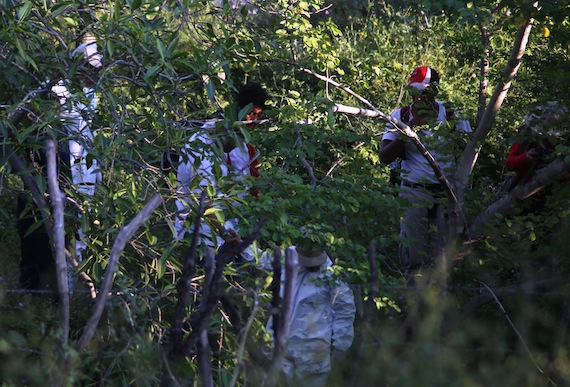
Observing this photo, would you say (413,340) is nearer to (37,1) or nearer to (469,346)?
(469,346)

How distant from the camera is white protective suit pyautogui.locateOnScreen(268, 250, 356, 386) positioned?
452cm

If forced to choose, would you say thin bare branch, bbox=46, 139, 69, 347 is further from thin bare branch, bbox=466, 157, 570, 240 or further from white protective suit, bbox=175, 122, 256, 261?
thin bare branch, bbox=466, 157, 570, 240

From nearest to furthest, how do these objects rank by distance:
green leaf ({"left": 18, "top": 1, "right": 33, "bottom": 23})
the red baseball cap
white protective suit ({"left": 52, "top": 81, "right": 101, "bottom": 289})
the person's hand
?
green leaf ({"left": 18, "top": 1, "right": 33, "bottom": 23})
white protective suit ({"left": 52, "top": 81, "right": 101, "bottom": 289})
the person's hand
the red baseball cap

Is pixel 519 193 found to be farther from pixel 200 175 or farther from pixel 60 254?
pixel 60 254

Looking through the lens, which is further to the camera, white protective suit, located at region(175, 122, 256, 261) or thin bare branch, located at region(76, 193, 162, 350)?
white protective suit, located at region(175, 122, 256, 261)

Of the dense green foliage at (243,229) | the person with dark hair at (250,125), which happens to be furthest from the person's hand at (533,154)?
the person with dark hair at (250,125)

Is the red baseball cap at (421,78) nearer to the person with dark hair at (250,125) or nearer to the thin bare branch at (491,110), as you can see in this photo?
the thin bare branch at (491,110)

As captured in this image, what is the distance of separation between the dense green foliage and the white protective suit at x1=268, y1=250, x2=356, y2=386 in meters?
0.14

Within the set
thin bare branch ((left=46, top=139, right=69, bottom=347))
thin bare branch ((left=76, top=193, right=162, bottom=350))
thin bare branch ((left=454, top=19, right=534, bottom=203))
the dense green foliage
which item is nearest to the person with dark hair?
the dense green foliage

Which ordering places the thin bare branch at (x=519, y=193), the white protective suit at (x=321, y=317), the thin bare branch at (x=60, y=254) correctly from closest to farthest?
the thin bare branch at (x=60, y=254), the white protective suit at (x=321, y=317), the thin bare branch at (x=519, y=193)

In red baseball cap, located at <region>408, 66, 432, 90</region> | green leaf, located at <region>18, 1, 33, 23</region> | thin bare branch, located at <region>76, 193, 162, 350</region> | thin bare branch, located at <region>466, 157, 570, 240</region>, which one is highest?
red baseball cap, located at <region>408, 66, 432, 90</region>

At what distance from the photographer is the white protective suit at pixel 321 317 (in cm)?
452

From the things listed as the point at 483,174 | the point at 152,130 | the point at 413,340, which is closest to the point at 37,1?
the point at 152,130

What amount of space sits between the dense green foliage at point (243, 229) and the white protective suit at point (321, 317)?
0.45ft
